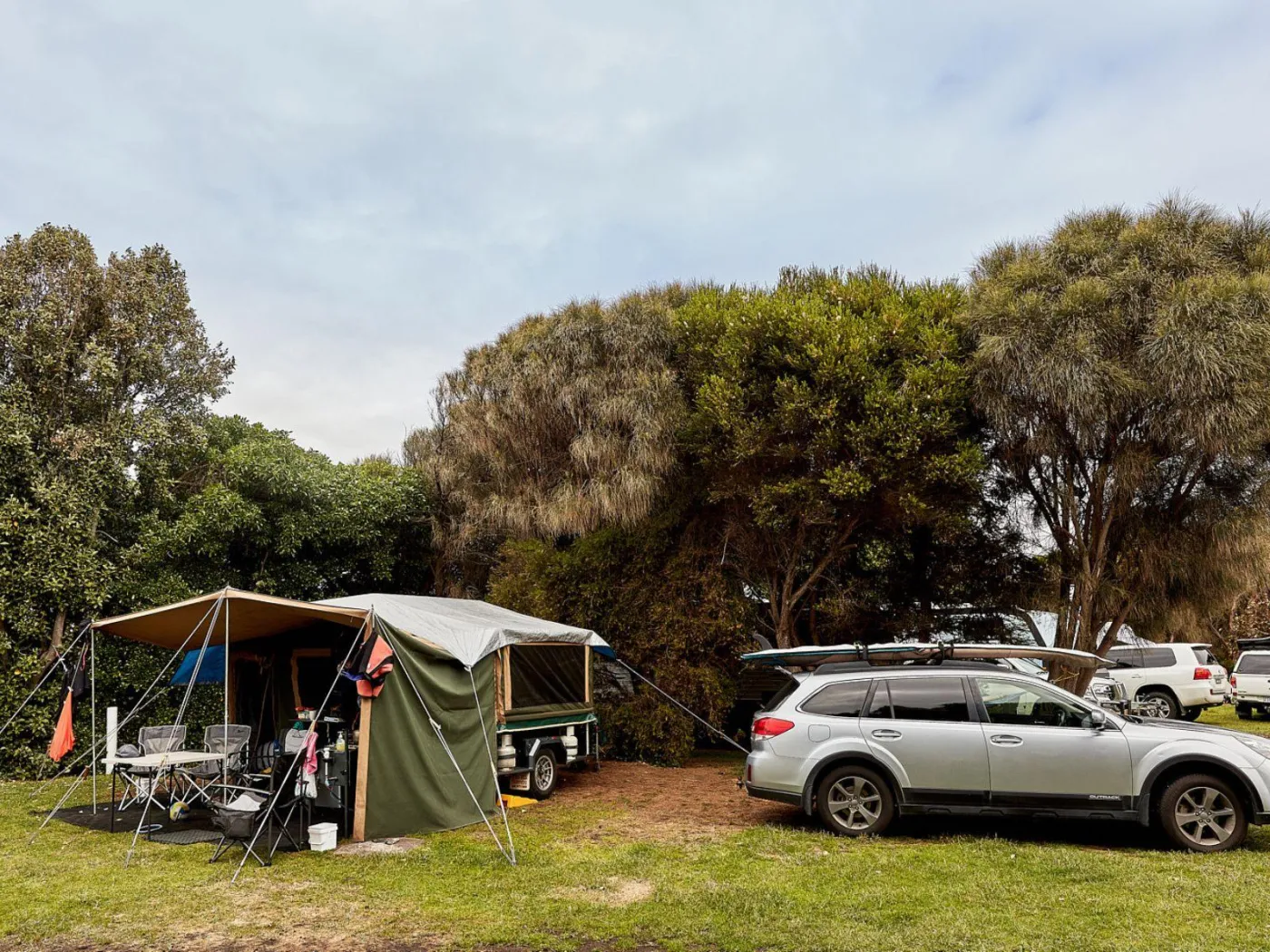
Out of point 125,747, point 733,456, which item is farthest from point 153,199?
point 733,456

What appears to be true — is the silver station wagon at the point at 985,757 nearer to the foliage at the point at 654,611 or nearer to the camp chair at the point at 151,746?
the foliage at the point at 654,611

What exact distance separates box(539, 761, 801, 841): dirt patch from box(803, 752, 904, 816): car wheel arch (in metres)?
0.77

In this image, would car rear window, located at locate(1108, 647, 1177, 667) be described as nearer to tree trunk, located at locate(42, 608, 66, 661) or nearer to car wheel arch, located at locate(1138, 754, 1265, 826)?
car wheel arch, located at locate(1138, 754, 1265, 826)

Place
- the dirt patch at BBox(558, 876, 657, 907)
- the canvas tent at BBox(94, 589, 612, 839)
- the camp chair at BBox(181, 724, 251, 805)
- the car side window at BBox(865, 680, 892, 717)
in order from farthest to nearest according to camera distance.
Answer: the camp chair at BBox(181, 724, 251, 805) < the canvas tent at BBox(94, 589, 612, 839) < the car side window at BBox(865, 680, 892, 717) < the dirt patch at BBox(558, 876, 657, 907)

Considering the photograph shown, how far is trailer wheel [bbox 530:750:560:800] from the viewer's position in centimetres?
1074

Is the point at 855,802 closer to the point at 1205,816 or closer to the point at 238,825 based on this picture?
the point at 1205,816

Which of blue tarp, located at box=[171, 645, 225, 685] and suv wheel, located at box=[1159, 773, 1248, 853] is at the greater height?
blue tarp, located at box=[171, 645, 225, 685]

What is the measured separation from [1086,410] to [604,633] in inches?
300

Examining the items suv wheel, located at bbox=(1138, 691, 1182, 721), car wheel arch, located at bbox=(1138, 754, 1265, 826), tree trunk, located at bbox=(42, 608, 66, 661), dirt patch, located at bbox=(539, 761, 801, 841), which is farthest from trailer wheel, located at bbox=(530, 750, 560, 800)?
suv wheel, located at bbox=(1138, 691, 1182, 721)

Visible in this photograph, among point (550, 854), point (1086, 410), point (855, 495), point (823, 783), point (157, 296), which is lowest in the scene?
point (550, 854)

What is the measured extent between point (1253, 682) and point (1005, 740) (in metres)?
13.5

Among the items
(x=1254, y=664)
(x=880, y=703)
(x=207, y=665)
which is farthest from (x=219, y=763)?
(x=1254, y=664)

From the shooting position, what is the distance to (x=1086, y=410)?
36.8ft

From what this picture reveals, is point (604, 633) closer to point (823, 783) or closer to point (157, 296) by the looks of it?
point (823, 783)
